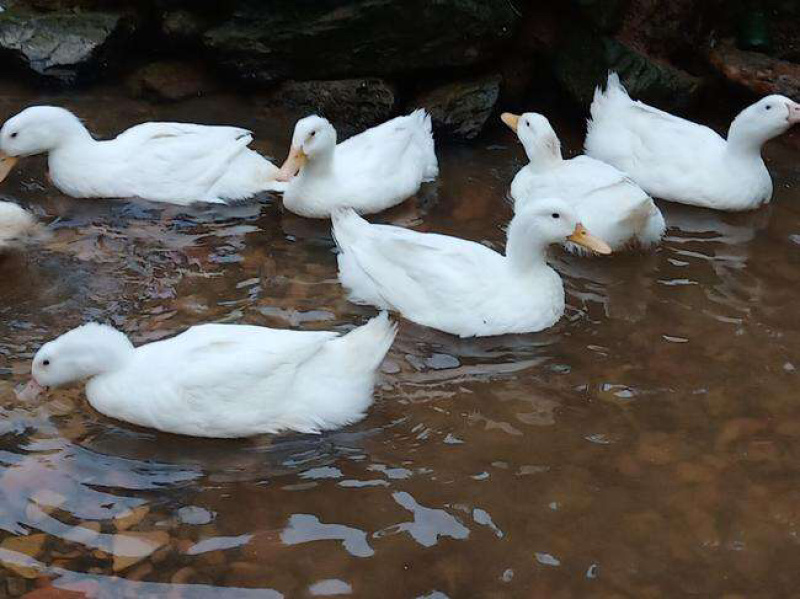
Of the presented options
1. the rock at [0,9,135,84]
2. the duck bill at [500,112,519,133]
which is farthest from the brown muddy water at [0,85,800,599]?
the rock at [0,9,135,84]

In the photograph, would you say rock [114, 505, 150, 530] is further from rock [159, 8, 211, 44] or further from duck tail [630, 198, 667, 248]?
rock [159, 8, 211, 44]

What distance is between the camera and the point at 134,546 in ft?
13.2

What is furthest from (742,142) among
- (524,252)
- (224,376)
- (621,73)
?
(224,376)

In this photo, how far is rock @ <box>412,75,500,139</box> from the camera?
7.63m

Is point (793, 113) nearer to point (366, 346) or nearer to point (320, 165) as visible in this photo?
point (320, 165)

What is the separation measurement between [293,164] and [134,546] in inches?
123

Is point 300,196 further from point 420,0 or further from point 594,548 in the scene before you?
point 594,548

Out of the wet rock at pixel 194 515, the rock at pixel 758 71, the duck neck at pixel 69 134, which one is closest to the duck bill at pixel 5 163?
the duck neck at pixel 69 134

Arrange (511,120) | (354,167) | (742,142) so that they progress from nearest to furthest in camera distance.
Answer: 1. (354,167)
2. (742,142)
3. (511,120)

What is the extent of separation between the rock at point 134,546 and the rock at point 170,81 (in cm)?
467

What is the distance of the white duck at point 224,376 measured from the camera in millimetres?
4469

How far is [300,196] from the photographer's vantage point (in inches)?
263

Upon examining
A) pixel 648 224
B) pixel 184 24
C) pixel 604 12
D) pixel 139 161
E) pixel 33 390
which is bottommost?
pixel 33 390

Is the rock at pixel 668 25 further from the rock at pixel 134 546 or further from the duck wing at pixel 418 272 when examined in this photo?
the rock at pixel 134 546
